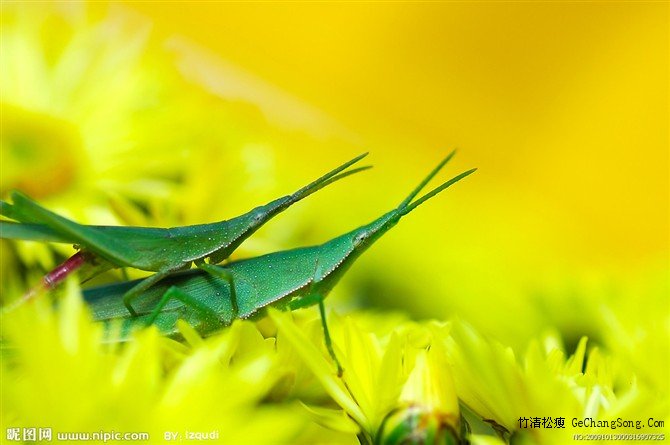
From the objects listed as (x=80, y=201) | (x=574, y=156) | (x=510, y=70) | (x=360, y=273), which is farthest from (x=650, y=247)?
(x=80, y=201)

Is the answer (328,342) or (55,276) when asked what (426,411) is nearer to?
(328,342)

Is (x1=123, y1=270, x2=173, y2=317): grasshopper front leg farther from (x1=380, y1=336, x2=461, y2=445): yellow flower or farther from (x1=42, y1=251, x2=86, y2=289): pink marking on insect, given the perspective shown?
(x1=380, y1=336, x2=461, y2=445): yellow flower

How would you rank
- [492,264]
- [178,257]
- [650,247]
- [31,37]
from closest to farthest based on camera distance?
[178,257] < [31,37] < [492,264] < [650,247]

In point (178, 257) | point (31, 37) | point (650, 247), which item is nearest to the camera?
point (178, 257)

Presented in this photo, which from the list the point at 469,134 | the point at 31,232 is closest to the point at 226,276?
the point at 31,232

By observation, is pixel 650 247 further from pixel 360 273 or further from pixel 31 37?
pixel 31 37

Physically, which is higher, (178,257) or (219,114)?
(219,114)
